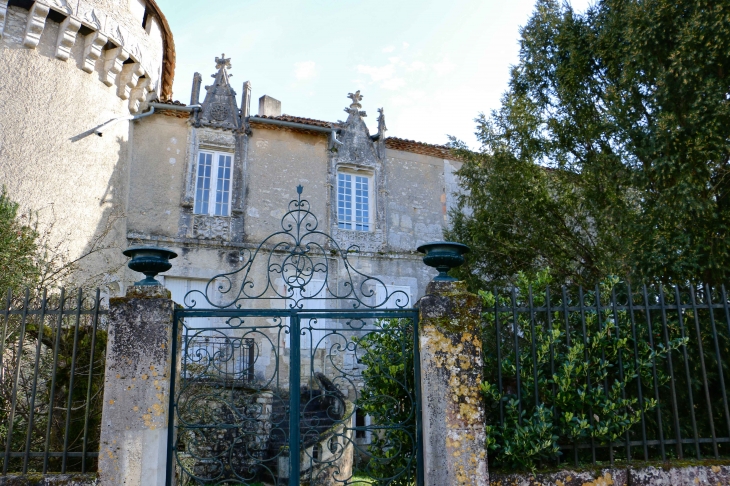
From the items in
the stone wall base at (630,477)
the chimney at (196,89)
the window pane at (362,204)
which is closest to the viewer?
the stone wall base at (630,477)

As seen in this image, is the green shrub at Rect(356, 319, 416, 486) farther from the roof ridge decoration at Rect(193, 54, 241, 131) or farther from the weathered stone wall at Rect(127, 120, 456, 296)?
the roof ridge decoration at Rect(193, 54, 241, 131)

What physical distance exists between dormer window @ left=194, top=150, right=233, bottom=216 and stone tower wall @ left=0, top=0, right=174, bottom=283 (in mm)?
1657

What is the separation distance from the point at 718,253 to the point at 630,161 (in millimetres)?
1706

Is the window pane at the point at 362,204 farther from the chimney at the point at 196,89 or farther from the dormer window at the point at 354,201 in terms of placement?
the chimney at the point at 196,89

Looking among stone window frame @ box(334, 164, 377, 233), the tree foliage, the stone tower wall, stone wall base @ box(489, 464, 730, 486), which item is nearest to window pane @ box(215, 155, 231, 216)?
the stone tower wall

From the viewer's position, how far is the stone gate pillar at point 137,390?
14.3 ft

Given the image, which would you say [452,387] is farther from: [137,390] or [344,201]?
[344,201]

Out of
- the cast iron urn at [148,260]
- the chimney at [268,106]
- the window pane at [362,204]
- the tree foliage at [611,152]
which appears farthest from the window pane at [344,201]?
the cast iron urn at [148,260]

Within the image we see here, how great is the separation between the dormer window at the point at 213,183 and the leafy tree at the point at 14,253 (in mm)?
5628

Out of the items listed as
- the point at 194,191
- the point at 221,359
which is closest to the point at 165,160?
the point at 194,191

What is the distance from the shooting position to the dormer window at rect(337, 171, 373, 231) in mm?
15058

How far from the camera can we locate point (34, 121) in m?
11.0

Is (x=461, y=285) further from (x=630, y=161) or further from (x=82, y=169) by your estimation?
(x=82, y=169)

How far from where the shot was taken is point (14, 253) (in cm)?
771
